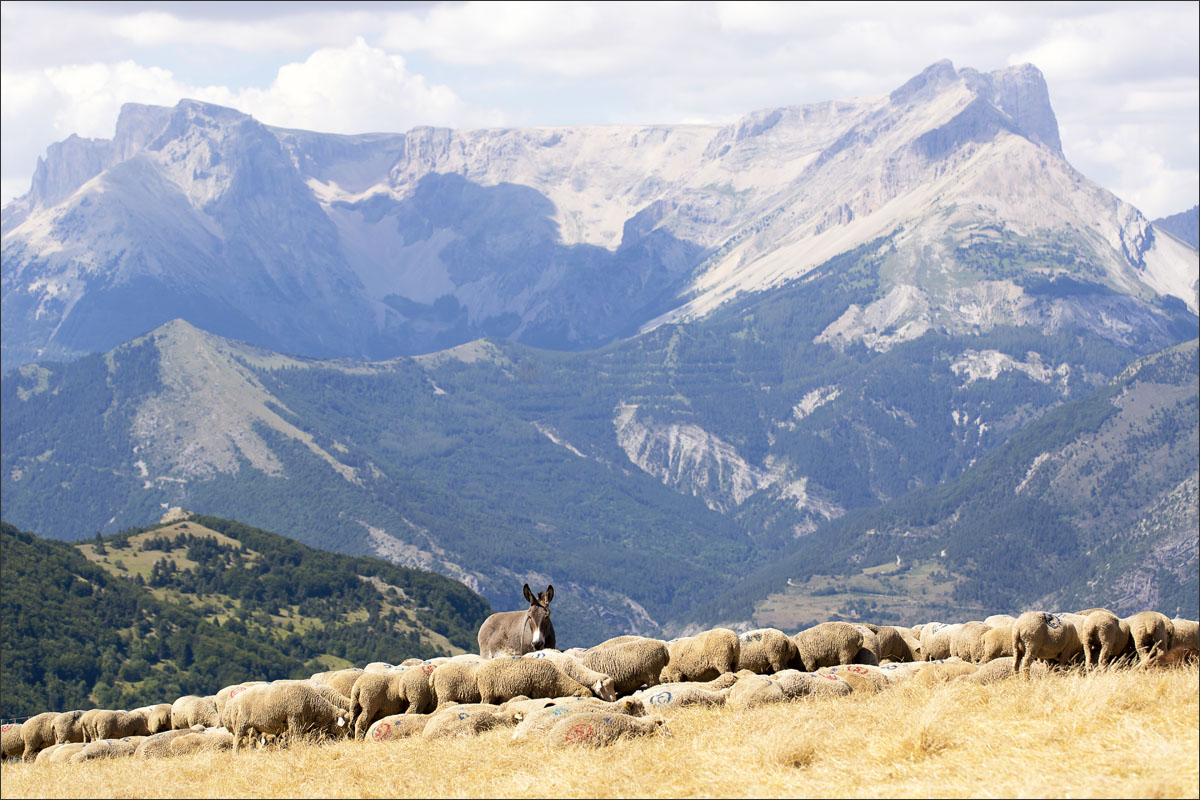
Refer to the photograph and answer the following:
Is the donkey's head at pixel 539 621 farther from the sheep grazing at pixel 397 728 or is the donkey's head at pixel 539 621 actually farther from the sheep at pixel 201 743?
the sheep at pixel 201 743

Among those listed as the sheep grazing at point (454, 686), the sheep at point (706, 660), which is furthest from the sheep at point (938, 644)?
the sheep grazing at point (454, 686)

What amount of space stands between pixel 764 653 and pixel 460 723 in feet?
41.5

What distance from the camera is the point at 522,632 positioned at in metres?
50.7

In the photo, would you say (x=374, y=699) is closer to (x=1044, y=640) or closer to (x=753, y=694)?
(x=753, y=694)

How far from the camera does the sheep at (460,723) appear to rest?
38062 millimetres

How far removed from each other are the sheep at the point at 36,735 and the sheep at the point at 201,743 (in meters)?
8.10

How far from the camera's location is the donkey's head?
49375mm

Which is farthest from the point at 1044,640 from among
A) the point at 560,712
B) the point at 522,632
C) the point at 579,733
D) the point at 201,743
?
the point at 201,743

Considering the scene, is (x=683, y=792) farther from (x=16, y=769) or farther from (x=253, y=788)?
(x=16, y=769)

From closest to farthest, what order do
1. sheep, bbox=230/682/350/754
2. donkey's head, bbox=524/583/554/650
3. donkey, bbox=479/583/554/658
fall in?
sheep, bbox=230/682/350/754, donkey's head, bbox=524/583/554/650, donkey, bbox=479/583/554/658

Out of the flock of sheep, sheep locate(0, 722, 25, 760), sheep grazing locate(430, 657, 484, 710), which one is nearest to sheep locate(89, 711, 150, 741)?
the flock of sheep

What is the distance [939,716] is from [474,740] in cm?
1228

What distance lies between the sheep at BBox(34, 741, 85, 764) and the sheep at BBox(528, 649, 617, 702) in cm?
1482

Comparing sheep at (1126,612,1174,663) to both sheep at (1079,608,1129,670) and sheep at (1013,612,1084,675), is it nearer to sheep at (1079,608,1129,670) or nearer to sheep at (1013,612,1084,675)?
sheep at (1079,608,1129,670)
